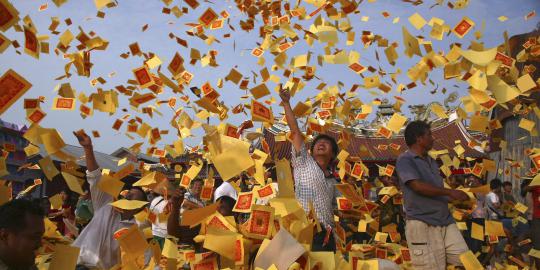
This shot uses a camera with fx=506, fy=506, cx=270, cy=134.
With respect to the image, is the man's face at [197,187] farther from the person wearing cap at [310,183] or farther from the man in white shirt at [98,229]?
the person wearing cap at [310,183]

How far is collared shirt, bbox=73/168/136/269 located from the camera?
318 cm

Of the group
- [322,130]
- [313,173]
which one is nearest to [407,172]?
[313,173]

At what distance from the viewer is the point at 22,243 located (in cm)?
214

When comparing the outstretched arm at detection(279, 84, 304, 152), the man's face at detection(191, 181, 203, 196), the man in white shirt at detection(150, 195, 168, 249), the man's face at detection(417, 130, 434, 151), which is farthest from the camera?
the man's face at detection(191, 181, 203, 196)

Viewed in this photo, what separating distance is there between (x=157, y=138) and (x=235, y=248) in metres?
3.87

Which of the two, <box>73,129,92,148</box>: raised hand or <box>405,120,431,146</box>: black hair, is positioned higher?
<box>405,120,431,146</box>: black hair

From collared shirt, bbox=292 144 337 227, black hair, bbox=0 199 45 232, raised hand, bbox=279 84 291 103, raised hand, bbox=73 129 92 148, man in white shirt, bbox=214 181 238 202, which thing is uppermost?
raised hand, bbox=279 84 291 103

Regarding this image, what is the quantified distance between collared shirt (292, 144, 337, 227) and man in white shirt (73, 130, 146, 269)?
1.21 m

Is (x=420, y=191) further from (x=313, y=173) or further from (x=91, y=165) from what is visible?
(x=91, y=165)

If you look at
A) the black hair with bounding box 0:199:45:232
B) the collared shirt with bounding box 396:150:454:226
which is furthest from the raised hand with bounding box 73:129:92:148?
the collared shirt with bounding box 396:150:454:226

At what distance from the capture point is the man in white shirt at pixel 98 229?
3182 mm

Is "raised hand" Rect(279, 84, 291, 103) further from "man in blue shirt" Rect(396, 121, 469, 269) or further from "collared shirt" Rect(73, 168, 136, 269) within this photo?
"collared shirt" Rect(73, 168, 136, 269)

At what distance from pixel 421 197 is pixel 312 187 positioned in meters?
0.85

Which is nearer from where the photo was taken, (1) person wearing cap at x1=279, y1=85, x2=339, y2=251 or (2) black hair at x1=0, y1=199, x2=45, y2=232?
(2) black hair at x1=0, y1=199, x2=45, y2=232
